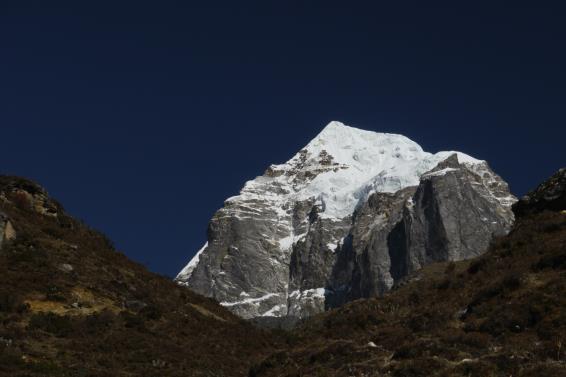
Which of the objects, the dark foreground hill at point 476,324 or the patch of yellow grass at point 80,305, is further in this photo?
the patch of yellow grass at point 80,305

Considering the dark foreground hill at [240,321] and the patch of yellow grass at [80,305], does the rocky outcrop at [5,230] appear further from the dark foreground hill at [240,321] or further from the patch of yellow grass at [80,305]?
the patch of yellow grass at [80,305]

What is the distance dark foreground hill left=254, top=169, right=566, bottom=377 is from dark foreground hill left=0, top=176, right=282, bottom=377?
393 cm

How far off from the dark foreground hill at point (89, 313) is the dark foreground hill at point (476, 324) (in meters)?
3.93

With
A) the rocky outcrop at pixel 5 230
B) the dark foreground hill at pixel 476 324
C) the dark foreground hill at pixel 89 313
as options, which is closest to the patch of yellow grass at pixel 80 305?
the dark foreground hill at pixel 89 313

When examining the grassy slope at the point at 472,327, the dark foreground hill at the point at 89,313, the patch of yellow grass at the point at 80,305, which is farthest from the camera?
the patch of yellow grass at the point at 80,305

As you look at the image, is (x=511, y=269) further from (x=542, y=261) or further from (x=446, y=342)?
(x=446, y=342)

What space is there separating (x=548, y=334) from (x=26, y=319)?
1999 cm

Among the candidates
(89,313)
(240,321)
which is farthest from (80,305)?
(240,321)

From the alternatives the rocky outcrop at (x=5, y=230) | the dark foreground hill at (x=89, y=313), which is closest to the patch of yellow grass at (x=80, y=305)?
the dark foreground hill at (x=89, y=313)

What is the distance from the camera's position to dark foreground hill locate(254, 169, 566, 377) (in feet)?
81.8

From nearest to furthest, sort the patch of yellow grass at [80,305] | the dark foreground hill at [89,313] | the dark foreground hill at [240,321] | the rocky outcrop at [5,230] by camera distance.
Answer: the dark foreground hill at [240,321] < the dark foreground hill at [89,313] < the patch of yellow grass at [80,305] < the rocky outcrop at [5,230]

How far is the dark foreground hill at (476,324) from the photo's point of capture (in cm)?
2492

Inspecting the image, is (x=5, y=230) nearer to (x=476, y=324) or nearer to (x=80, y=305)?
(x=80, y=305)

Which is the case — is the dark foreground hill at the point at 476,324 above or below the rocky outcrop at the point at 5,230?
below
